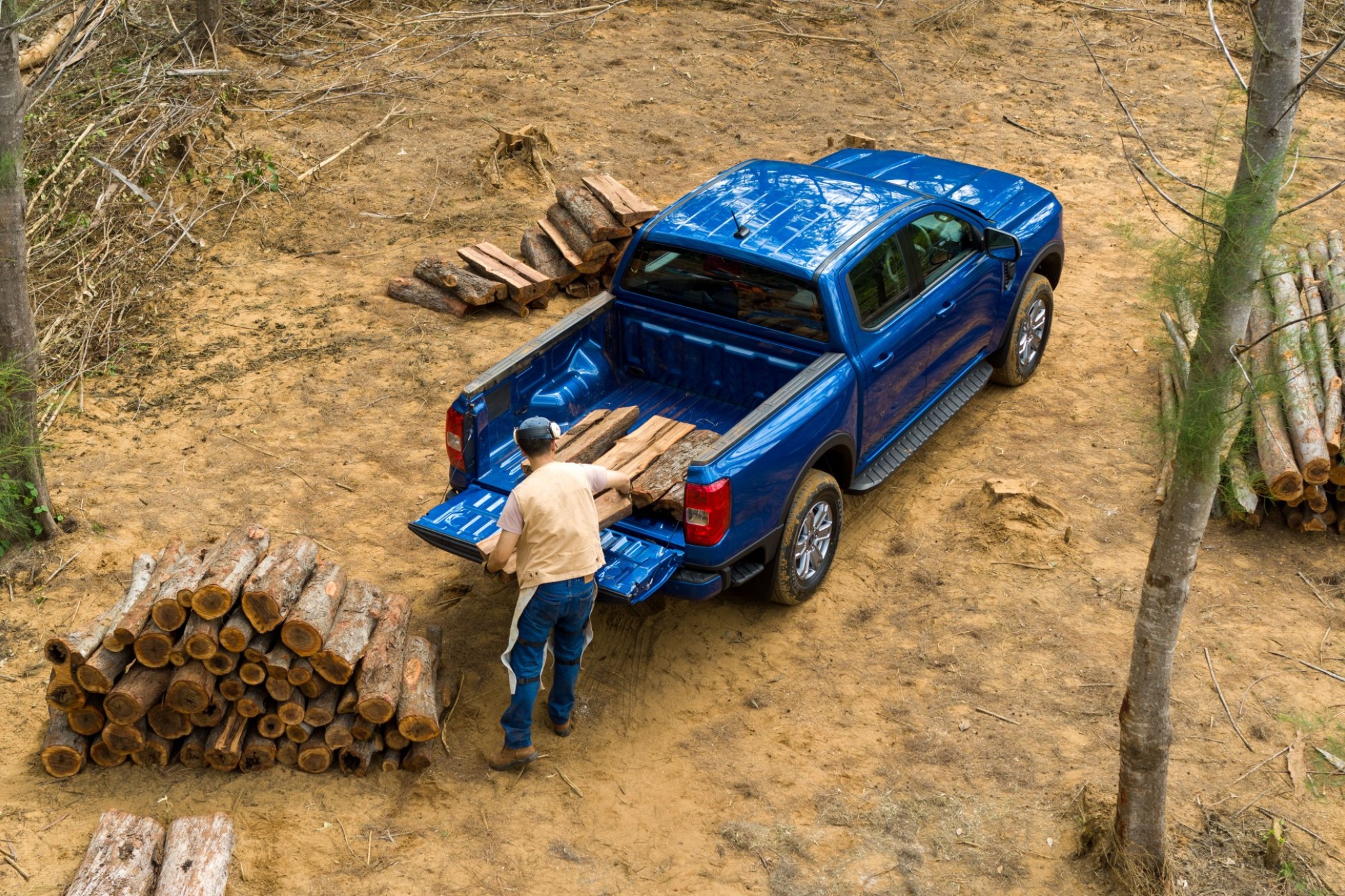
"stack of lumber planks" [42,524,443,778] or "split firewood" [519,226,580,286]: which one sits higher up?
"stack of lumber planks" [42,524,443,778]

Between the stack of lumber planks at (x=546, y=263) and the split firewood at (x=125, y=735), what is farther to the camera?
the stack of lumber planks at (x=546, y=263)

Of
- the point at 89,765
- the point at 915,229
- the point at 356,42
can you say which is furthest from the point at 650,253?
the point at 356,42

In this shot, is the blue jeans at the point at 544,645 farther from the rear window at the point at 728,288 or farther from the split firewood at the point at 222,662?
the rear window at the point at 728,288

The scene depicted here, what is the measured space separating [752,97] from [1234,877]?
36.8 ft

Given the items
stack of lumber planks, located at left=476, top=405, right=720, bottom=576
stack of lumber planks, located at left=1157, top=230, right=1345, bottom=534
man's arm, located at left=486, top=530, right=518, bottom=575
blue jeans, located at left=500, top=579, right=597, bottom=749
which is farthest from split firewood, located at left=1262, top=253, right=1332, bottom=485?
man's arm, located at left=486, top=530, right=518, bottom=575

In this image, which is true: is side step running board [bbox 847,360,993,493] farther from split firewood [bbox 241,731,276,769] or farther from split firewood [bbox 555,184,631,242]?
split firewood [bbox 241,731,276,769]

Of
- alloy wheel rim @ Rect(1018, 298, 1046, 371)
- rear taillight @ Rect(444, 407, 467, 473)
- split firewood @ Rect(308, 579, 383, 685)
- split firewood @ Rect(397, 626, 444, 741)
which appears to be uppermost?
rear taillight @ Rect(444, 407, 467, 473)

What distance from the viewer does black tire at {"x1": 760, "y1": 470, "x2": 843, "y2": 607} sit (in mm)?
6789

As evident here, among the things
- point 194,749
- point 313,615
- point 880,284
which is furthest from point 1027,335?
point 194,749

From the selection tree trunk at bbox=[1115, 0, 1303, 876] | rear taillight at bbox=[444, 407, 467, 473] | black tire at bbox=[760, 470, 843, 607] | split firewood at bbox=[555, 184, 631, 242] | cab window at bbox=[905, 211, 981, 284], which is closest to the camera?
tree trunk at bbox=[1115, 0, 1303, 876]

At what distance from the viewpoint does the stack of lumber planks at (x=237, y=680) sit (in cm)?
564

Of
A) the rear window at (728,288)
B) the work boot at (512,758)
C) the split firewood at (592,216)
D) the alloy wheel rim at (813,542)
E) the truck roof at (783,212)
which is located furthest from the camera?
the split firewood at (592,216)

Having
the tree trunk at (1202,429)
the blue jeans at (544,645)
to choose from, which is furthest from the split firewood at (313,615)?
the tree trunk at (1202,429)

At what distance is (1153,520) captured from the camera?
7883mm
